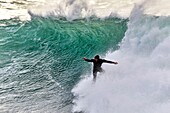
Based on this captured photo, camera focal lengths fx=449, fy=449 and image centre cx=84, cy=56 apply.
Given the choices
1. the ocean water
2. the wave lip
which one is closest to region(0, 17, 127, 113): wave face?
the ocean water

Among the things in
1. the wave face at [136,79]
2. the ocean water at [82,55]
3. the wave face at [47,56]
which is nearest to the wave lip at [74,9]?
the ocean water at [82,55]

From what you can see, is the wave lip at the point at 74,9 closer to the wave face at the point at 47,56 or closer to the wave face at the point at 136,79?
the wave face at the point at 47,56

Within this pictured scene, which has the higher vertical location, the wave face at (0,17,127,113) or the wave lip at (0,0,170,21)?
the wave lip at (0,0,170,21)

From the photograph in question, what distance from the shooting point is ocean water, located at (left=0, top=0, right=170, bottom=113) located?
16.9 metres

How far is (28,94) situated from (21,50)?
4934mm

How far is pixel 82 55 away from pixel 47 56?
191cm

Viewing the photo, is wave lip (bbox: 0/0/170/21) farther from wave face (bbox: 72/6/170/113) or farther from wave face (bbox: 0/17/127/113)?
wave face (bbox: 72/6/170/113)

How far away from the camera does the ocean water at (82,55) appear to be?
1691 centimetres

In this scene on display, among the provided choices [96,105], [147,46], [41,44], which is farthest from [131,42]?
[96,105]

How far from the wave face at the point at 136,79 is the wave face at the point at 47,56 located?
0.80 metres

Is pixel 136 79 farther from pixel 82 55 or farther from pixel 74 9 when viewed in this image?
pixel 74 9

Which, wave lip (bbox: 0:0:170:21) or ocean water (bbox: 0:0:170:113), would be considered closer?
ocean water (bbox: 0:0:170:113)

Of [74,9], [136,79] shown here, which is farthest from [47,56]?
[74,9]

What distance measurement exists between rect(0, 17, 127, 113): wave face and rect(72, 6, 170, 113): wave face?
2.64ft
